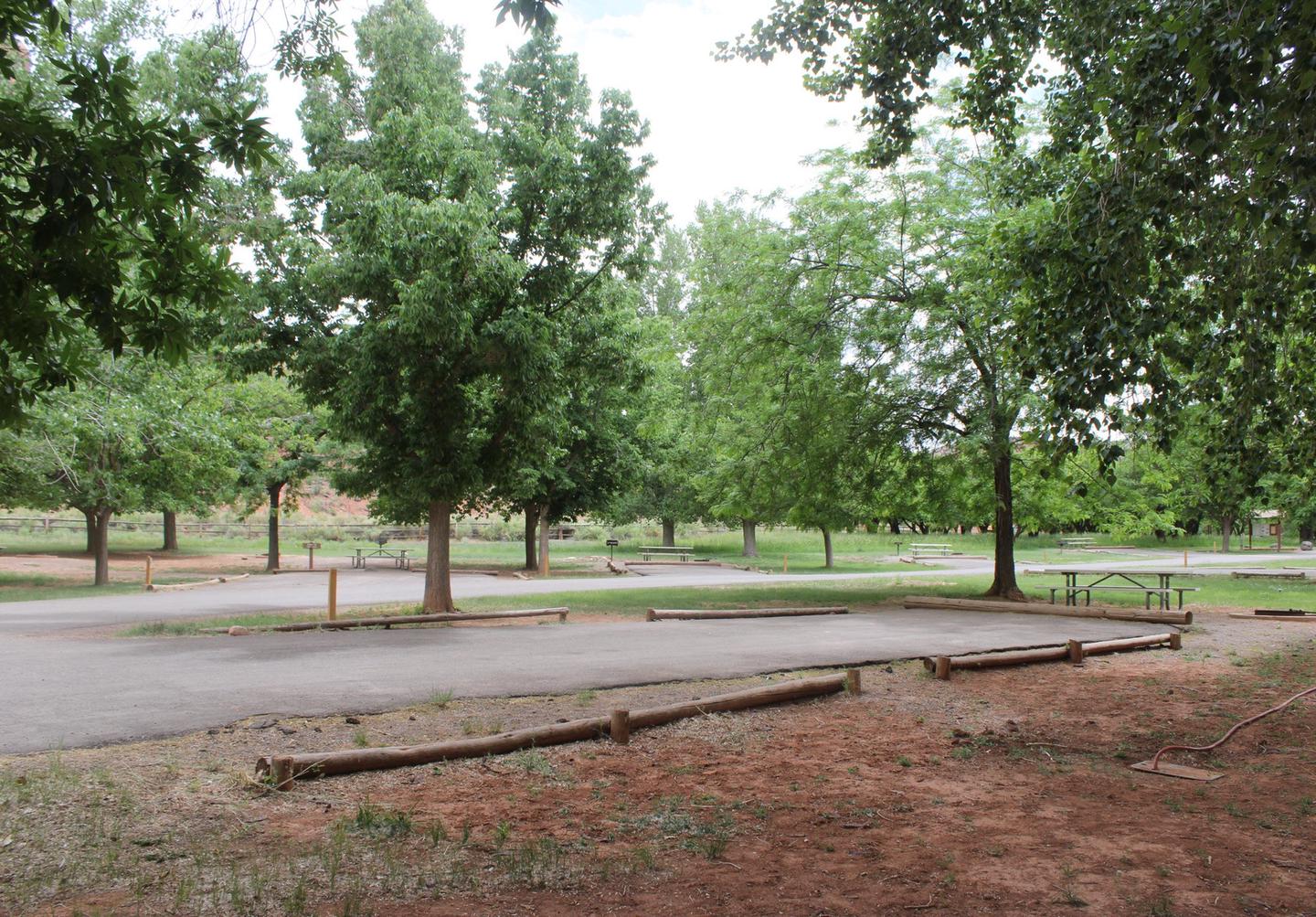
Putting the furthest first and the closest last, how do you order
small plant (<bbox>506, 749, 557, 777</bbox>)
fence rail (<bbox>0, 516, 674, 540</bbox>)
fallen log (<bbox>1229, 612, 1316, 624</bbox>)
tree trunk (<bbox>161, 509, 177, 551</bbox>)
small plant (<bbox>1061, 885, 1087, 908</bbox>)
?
fence rail (<bbox>0, 516, 674, 540</bbox>) < tree trunk (<bbox>161, 509, 177, 551</bbox>) < fallen log (<bbox>1229, 612, 1316, 624</bbox>) < small plant (<bbox>506, 749, 557, 777</bbox>) < small plant (<bbox>1061, 885, 1087, 908</bbox>)

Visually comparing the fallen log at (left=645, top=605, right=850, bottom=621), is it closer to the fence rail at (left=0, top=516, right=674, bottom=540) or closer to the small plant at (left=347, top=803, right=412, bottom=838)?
the small plant at (left=347, top=803, right=412, bottom=838)

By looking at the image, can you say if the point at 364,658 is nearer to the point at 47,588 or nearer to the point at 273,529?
the point at 47,588

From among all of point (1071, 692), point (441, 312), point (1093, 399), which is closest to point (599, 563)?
point (441, 312)

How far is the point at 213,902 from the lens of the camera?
403 centimetres

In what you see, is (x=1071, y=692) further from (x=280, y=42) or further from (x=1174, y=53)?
(x=280, y=42)

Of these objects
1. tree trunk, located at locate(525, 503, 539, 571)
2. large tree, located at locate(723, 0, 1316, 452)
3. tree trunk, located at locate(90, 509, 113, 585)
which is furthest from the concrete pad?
tree trunk, located at locate(525, 503, 539, 571)

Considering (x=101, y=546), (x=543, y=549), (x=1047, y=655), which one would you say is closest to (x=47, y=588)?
(x=101, y=546)

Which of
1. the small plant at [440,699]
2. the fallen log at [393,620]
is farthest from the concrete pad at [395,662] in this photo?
the fallen log at [393,620]

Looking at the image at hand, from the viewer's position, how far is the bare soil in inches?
167

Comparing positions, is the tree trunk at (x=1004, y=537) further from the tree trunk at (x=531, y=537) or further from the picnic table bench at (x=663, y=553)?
the picnic table bench at (x=663, y=553)

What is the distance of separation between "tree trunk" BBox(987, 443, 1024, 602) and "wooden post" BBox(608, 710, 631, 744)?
14.0 meters

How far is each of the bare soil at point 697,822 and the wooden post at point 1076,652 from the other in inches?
121

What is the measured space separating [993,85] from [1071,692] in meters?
6.95

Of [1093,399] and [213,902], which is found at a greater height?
[1093,399]
